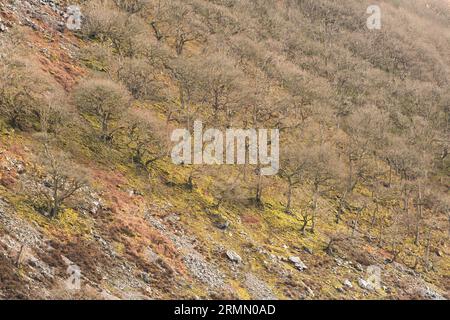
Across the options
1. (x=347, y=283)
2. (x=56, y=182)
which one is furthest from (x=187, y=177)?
(x=347, y=283)

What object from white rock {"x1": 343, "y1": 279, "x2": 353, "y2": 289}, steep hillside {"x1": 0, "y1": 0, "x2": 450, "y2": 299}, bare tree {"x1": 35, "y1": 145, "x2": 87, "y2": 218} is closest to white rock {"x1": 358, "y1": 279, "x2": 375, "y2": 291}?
steep hillside {"x1": 0, "y1": 0, "x2": 450, "y2": 299}

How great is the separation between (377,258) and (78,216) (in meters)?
33.5

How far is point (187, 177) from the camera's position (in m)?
57.6

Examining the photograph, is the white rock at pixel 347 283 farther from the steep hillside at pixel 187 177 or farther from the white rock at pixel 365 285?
the white rock at pixel 365 285

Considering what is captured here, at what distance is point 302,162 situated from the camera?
6097 cm

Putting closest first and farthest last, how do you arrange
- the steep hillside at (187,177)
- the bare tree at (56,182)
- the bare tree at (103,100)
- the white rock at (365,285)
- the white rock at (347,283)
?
the steep hillside at (187,177), the bare tree at (56,182), the white rock at (347,283), the white rock at (365,285), the bare tree at (103,100)

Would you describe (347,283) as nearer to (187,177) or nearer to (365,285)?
(365,285)

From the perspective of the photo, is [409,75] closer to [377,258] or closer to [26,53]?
[377,258]

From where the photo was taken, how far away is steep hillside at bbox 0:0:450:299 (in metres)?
38.5

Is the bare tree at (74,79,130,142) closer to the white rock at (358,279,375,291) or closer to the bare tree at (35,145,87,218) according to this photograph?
the bare tree at (35,145,87,218)

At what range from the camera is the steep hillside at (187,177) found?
126ft

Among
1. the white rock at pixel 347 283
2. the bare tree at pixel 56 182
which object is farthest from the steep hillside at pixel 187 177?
the white rock at pixel 347 283

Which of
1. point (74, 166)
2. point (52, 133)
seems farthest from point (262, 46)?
point (74, 166)

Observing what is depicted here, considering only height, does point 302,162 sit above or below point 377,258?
above
